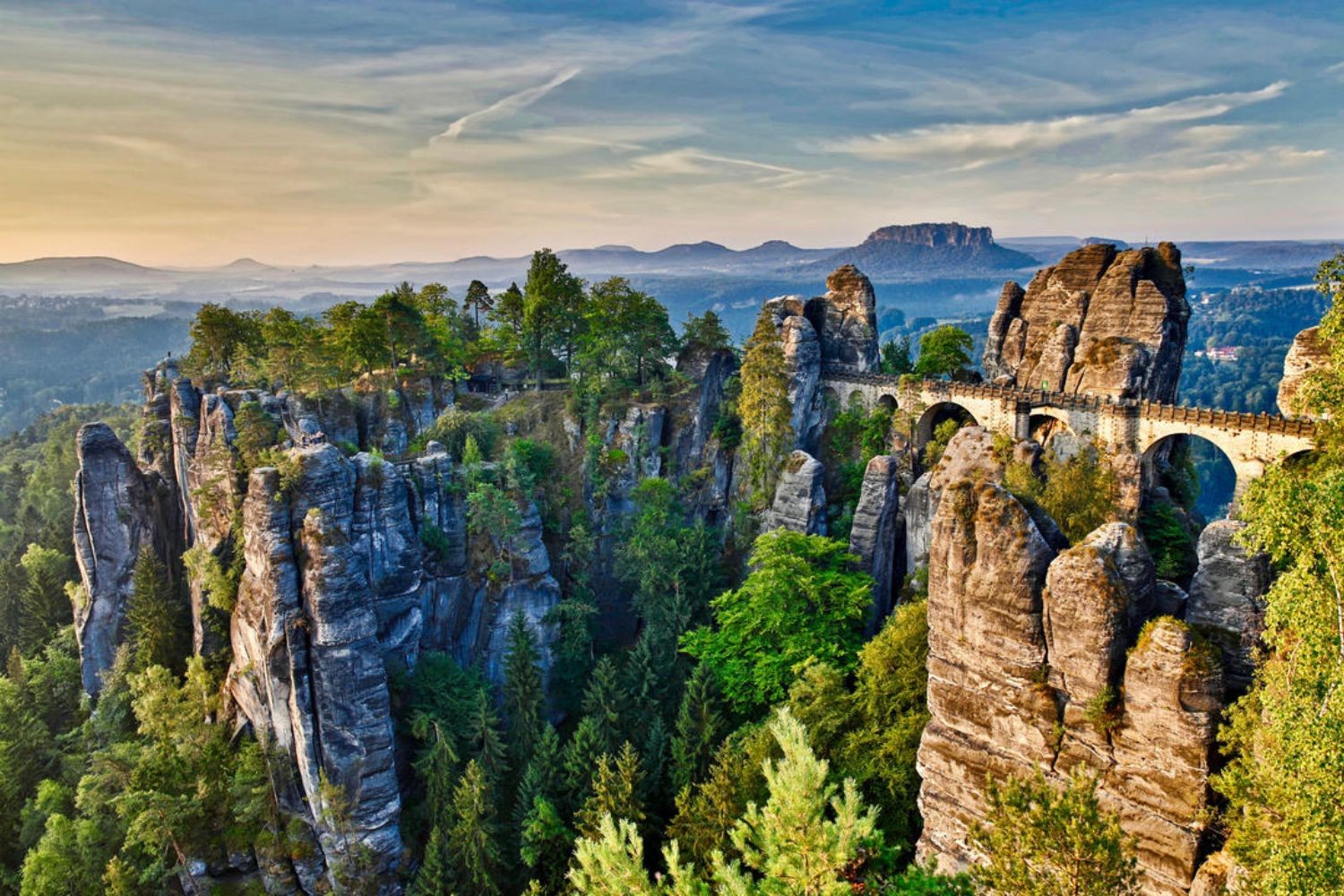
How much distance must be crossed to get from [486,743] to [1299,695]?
27.5 m

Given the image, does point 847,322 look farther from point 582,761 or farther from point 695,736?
point 582,761

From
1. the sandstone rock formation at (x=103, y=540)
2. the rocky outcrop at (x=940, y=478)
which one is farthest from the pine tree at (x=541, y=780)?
the sandstone rock formation at (x=103, y=540)

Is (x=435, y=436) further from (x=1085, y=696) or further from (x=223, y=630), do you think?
(x=1085, y=696)

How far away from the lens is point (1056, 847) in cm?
1329

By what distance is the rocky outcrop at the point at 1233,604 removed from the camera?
17203 millimetres

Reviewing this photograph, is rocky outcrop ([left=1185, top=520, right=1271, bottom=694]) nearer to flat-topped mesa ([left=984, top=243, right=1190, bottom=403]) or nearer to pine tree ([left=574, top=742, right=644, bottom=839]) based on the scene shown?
pine tree ([left=574, top=742, right=644, bottom=839])

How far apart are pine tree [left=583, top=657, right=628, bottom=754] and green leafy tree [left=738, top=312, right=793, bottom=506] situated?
14.3 meters

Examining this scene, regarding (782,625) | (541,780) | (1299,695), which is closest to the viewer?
(1299,695)

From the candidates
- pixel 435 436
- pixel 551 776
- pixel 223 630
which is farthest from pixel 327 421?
pixel 551 776

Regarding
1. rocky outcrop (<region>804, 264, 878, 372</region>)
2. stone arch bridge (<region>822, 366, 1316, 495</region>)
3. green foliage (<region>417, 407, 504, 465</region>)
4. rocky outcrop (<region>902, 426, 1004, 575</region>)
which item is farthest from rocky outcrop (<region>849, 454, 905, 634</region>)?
green foliage (<region>417, 407, 504, 465</region>)

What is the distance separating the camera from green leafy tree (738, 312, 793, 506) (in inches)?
1757

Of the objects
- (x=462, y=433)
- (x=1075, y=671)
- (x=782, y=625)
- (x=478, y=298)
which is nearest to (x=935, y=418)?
(x=782, y=625)

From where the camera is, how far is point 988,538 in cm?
1942

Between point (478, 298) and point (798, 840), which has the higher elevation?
point (478, 298)
